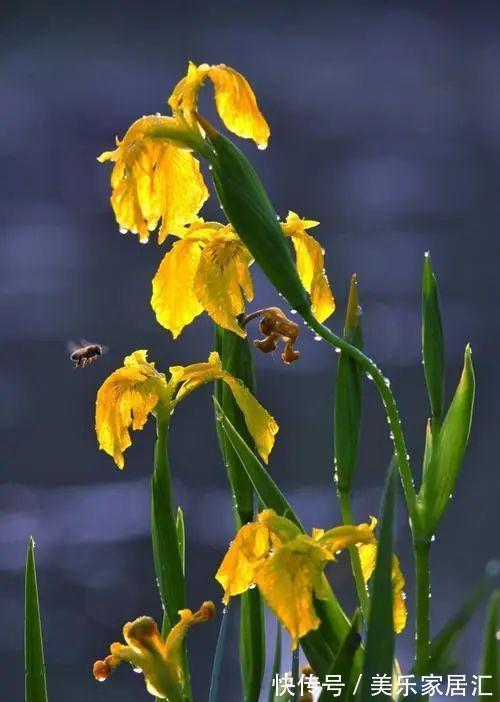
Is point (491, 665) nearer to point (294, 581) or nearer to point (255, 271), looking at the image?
point (294, 581)

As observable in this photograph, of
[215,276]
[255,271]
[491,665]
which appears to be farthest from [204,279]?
[255,271]

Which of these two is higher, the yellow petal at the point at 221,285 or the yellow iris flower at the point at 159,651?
the yellow petal at the point at 221,285

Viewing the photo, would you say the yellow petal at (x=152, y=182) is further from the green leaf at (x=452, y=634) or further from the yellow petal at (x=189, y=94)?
the green leaf at (x=452, y=634)

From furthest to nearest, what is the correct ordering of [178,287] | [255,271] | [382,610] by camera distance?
[255,271], [178,287], [382,610]

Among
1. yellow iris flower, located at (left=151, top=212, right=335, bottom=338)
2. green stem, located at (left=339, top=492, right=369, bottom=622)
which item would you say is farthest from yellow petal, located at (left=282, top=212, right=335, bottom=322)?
green stem, located at (left=339, top=492, right=369, bottom=622)

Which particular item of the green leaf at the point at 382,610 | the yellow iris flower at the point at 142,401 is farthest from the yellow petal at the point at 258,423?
the green leaf at the point at 382,610

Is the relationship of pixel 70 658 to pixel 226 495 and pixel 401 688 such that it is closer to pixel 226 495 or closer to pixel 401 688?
pixel 226 495
